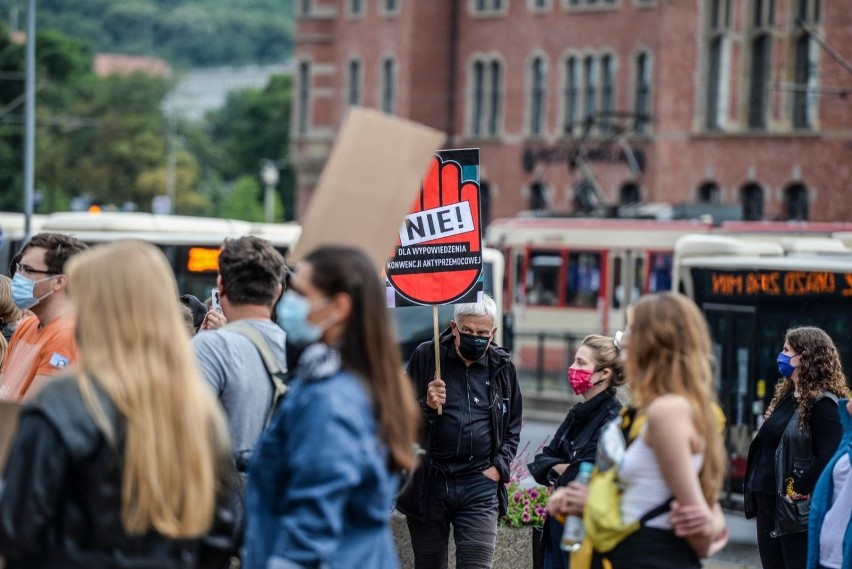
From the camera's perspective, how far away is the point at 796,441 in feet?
27.5

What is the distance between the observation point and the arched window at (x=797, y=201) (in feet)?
154

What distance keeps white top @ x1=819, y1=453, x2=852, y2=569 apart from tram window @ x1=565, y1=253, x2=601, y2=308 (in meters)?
27.0

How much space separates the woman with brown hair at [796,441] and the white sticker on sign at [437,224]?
1.78 metres

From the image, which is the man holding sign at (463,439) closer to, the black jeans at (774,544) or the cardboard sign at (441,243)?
the cardboard sign at (441,243)

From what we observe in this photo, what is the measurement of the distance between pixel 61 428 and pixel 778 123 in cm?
4496

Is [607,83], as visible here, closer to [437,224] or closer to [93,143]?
[93,143]

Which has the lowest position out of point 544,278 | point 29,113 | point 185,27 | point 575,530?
point 544,278

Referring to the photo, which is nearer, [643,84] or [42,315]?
[42,315]

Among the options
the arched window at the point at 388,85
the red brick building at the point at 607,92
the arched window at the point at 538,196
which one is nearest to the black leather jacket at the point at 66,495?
the red brick building at the point at 607,92

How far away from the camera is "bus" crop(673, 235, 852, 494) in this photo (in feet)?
51.9

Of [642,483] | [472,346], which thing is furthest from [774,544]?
[642,483]

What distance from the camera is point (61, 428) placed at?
390 centimetres

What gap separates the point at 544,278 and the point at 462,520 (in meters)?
27.6

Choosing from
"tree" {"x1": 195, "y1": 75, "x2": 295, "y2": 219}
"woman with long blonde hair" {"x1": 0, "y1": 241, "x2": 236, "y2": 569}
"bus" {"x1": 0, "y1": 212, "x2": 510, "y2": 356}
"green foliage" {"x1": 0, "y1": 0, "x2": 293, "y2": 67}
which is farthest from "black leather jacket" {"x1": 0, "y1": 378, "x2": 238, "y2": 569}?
"green foliage" {"x1": 0, "y1": 0, "x2": 293, "y2": 67}
